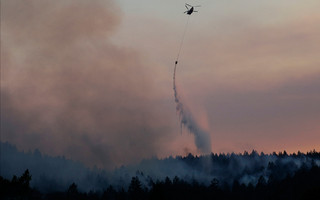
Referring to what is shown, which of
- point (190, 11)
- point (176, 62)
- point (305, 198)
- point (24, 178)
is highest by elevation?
point (190, 11)

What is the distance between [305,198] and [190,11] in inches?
2846

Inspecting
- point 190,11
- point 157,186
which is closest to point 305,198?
point 157,186

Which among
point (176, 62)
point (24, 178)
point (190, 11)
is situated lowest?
point (24, 178)

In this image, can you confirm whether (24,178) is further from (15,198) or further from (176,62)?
(176,62)

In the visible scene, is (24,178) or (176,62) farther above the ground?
(176,62)

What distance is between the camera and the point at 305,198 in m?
112

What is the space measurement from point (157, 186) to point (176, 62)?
156 ft

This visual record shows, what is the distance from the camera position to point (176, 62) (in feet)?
474

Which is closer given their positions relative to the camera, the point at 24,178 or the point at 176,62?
the point at 176,62

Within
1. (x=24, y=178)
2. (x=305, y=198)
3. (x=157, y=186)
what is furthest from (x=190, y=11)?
(x=24, y=178)

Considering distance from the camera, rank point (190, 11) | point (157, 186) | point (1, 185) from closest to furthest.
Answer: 1. point (157, 186)
2. point (190, 11)
3. point (1, 185)

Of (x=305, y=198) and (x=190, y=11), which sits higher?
(x=190, y=11)

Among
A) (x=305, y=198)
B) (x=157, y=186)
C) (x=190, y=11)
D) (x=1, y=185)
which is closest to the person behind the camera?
(x=305, y=198)

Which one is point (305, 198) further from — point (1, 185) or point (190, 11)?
point (1, 185)
